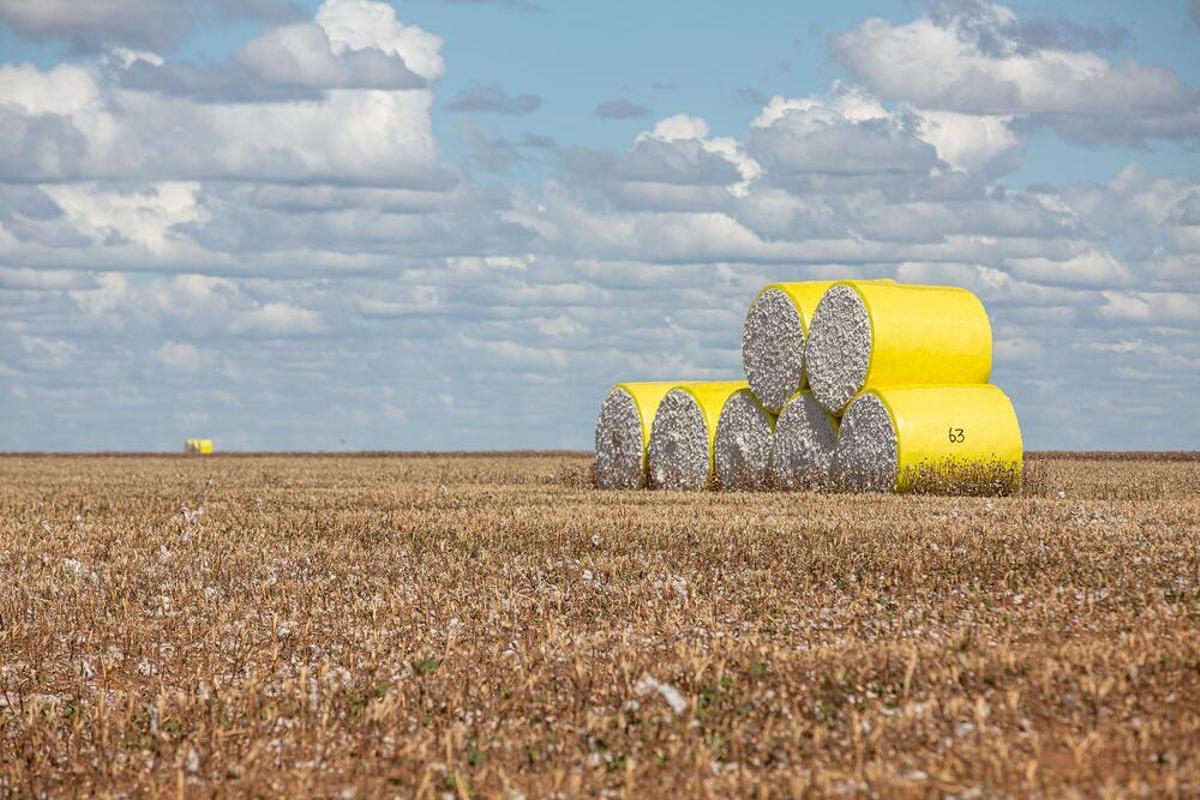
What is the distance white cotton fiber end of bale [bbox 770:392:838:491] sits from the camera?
21.3 m

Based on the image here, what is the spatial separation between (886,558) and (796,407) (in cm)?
955

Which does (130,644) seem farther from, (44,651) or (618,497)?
(618,497)

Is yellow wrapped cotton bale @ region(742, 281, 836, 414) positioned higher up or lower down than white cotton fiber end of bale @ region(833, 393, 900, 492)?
higher up

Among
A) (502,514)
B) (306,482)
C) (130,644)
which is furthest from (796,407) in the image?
(130,644)

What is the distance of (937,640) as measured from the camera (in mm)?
9328

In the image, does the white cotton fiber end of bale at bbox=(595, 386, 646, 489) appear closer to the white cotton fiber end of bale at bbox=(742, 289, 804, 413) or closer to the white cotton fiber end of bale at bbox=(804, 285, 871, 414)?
the white cotton fiber end of bale at bbox=(742, 289, 804, 413)

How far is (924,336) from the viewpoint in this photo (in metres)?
21.1

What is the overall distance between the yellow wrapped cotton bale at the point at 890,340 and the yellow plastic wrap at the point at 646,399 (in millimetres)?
4167

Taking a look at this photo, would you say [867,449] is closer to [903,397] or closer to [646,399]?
[903,397]

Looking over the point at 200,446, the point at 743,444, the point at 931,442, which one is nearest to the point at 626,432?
the point at 743,444

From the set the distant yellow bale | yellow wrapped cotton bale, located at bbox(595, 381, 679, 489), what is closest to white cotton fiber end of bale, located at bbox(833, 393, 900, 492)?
yellow wrapped cotton bale, located at bbox(595, 381, 679, 489)

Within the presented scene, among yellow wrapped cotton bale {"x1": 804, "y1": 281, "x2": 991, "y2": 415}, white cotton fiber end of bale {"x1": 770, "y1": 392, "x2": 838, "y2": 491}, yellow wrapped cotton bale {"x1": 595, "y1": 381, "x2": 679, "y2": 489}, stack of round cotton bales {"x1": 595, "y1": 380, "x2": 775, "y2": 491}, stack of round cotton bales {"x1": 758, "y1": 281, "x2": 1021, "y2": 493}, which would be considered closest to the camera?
stack of round cotton bales {"x1": 758, "y1": 281, "x2": 1021, "y2": 493}

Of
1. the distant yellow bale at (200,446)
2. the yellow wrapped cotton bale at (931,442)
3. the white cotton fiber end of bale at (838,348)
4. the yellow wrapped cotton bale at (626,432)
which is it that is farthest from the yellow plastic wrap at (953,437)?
the distant yellow bale at (200,446)

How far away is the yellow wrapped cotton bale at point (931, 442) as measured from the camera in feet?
65.2
